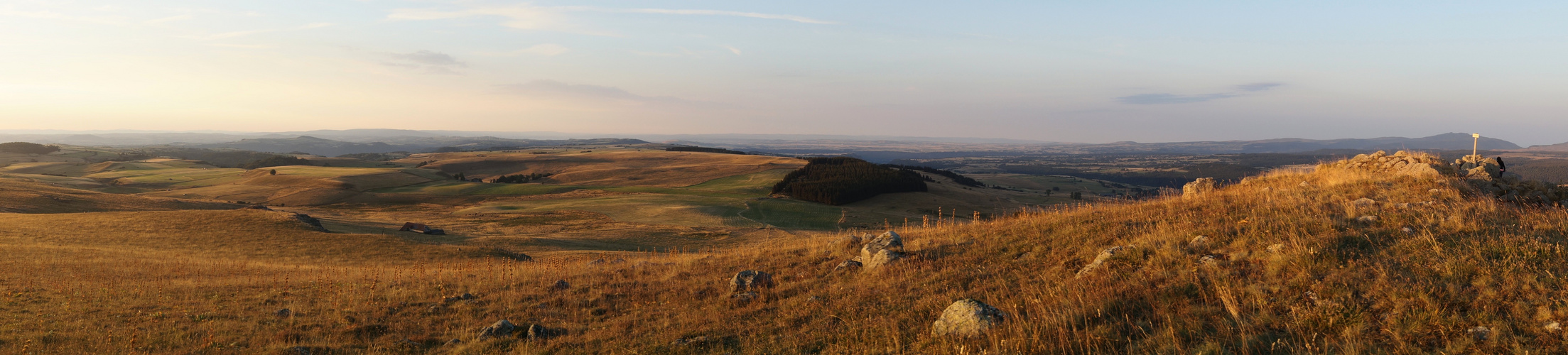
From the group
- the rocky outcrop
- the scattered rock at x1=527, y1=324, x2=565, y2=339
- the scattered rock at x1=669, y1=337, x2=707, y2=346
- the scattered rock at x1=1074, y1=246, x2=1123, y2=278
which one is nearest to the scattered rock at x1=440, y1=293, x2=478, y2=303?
the scattered rock at x1=527, y1=324, x2=565, y2=339

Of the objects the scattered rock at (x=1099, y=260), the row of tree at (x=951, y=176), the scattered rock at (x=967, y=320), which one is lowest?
the row of tree at (x=951, y=176)

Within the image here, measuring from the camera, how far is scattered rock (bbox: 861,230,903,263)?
12469 millimetres

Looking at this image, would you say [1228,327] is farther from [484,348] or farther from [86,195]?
[86,195]

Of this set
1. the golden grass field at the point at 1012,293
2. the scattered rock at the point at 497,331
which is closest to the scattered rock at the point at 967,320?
the golden grass field at the point at 1012,293

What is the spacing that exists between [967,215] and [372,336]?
59175 millimetres

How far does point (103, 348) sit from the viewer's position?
368 inches

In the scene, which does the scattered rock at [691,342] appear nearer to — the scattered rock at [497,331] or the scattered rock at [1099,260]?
the scattered rock at [497,331]

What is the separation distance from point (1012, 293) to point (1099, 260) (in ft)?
6.02

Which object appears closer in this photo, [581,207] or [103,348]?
[103,348]

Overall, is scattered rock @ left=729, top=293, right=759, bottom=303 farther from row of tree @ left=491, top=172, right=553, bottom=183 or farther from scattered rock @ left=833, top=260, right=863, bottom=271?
row of tree @ left=491, top=172, right=553, bottom=183

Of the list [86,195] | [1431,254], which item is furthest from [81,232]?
[1431,254]

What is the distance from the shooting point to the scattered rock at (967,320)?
6.99m

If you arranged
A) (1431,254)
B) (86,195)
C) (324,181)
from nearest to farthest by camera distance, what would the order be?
1. (1431,254)
2. (86,195)
3. (324,181)

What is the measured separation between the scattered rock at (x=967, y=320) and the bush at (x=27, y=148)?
223276 mm
